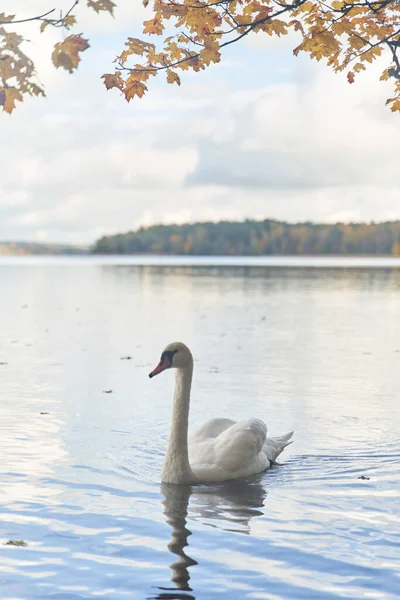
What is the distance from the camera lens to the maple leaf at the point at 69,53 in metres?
7.17

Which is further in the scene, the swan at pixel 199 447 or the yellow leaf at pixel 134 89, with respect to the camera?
the swan at pixel 199 447

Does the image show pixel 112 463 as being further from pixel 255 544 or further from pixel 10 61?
pixel 10 61

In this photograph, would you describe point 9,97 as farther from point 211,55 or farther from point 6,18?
point 211,55

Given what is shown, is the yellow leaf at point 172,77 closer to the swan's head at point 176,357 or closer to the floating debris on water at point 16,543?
the swan's head at point 176,357

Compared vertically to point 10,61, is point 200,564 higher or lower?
lower

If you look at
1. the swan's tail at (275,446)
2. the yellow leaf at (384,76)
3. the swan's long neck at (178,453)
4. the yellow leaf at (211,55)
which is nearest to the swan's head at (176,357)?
the swan's long neck at (178,453)

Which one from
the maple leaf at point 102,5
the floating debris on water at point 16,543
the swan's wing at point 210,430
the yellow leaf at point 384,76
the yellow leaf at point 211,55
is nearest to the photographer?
the maple leaf at point 102,5

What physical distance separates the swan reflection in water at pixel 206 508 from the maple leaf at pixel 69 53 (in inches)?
158

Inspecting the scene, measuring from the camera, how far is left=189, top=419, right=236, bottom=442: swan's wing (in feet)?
37.1

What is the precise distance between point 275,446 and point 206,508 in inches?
86.9

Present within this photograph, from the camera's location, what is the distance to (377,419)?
46.2 feet

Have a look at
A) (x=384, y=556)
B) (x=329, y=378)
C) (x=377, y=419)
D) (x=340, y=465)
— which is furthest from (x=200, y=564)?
(x=329, y=378)

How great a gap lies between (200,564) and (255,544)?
733 mm

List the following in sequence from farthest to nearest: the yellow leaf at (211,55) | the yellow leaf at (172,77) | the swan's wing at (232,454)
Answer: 1. the swan's wing at (232,454)
2. the yellow leaf at (172,77)
3. the yellow leaf at (211,55)
